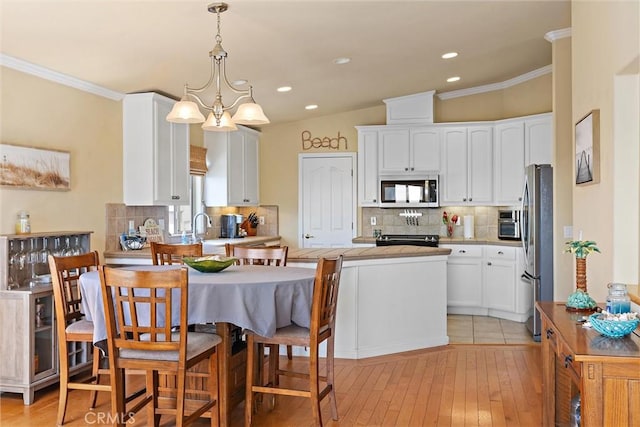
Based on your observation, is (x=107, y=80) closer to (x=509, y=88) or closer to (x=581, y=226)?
(x=581, y=226)

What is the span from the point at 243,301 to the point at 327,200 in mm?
4827

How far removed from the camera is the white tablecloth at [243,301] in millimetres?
3008

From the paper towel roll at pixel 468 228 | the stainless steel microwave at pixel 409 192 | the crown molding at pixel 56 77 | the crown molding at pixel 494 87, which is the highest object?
the crown molding at pixel 494 87

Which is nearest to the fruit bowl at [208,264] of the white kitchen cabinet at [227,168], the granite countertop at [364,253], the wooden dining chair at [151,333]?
the wooden dining chair at [151,333]

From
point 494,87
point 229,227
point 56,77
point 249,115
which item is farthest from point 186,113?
point 494,87

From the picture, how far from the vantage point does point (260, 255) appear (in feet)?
13.5

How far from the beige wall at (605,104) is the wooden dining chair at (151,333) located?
A: 226 cm

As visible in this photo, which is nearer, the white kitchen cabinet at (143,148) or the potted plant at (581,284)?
the potted plant at (581,284)

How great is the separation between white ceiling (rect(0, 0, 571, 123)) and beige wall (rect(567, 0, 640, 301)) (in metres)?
0.92

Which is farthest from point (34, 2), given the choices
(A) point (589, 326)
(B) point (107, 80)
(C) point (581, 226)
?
(C) point (581, 226)

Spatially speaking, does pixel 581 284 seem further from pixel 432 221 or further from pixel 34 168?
pixel 432 221

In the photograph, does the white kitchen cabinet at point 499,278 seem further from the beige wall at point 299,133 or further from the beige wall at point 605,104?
the beige wall at point 605,104

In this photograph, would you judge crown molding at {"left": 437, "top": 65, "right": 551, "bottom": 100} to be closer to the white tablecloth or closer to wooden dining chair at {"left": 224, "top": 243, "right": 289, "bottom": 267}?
wooden dining chair at {"left": 224, "top": 243, "right": 289, "bottom": 267}

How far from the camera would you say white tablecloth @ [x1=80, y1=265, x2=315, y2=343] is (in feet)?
9.87
